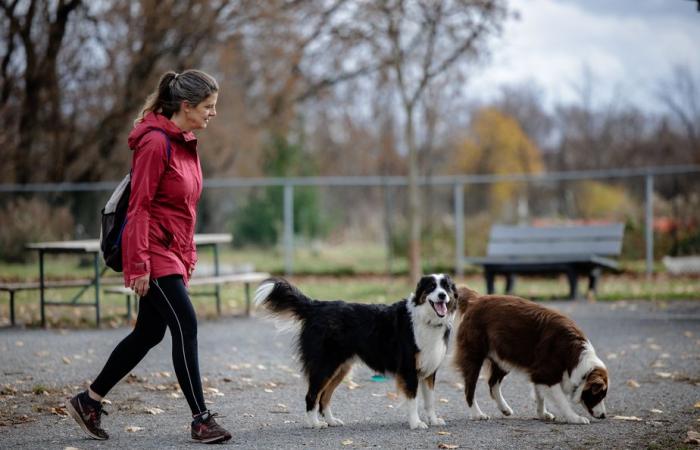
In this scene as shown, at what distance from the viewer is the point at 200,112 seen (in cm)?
502

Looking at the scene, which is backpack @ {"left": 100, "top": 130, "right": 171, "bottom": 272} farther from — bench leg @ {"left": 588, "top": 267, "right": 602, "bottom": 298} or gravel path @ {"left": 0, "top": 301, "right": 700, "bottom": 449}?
bench leg @ {"left": 588, "top": 267, "right": 602, "bottom": 298}

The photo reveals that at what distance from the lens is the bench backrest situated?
13.7 m

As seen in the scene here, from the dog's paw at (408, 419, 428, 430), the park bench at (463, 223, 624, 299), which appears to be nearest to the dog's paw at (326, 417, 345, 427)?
the dog's paw at (408, 419, 428, 430)

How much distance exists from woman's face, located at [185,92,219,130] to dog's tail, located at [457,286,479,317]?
92.1 inches

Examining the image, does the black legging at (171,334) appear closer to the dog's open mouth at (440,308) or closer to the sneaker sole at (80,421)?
the sneaker sole at (80,421)

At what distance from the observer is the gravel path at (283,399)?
518cm

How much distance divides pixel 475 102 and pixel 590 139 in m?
6.84

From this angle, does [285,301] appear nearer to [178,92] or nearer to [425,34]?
[178,92]

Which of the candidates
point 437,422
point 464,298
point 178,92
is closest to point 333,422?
point 437,422

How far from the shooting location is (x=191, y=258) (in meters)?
5.14

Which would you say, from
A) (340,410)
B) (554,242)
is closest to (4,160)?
(554,242)

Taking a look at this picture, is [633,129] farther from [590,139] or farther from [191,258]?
[191,258]

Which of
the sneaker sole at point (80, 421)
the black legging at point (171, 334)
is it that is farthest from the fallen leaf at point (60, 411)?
the black legging at point (171, 334)

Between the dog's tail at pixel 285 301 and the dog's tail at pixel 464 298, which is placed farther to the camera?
the dog's tail at pixel 464 298
